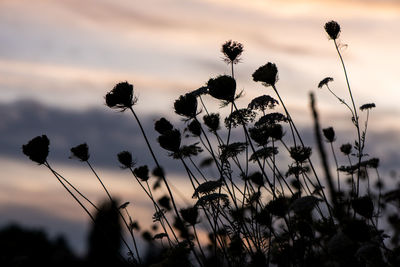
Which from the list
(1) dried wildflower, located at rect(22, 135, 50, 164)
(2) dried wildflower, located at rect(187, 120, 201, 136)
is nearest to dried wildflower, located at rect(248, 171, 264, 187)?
(2) dried wildflower, located at rect(187, 120, 201, 136)

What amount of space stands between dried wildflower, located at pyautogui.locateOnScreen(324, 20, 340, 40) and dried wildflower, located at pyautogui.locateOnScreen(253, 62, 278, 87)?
148cm

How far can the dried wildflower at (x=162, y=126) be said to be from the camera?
837 centimetres

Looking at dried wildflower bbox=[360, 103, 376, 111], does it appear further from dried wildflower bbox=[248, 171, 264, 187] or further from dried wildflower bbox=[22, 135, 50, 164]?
dried wildflower bbox=[22, 135, 50, 164]

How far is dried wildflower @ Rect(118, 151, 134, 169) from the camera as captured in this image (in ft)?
29.1

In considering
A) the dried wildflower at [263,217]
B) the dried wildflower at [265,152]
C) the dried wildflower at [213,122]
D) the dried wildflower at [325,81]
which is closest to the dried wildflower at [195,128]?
the dried wildflower at [213,122]

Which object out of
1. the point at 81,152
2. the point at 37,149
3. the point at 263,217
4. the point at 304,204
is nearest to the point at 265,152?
the point at 263,217

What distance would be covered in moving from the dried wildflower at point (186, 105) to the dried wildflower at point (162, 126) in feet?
2.58

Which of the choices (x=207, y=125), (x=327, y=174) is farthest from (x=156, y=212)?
(x=327, y=174)

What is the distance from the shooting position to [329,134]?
32.0 ft

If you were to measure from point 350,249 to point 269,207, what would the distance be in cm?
253

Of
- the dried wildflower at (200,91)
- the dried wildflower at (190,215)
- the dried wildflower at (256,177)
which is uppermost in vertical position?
the dried wildflower at (200,91)

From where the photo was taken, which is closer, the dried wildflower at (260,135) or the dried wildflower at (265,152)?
the dried wildflower at (265,152)

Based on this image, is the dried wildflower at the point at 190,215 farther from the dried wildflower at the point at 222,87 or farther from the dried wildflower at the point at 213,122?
the dried wildflower at the point at 222,87

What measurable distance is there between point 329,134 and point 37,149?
5.34 m
